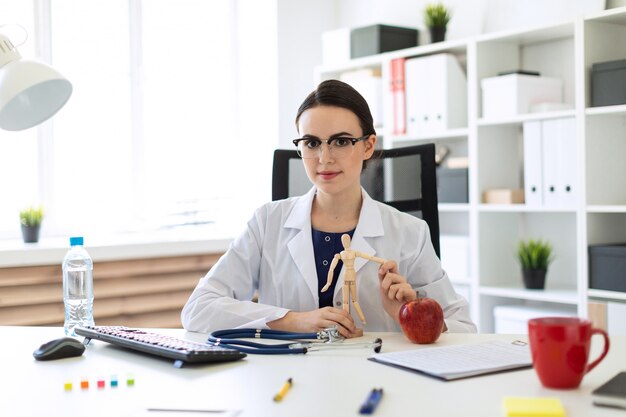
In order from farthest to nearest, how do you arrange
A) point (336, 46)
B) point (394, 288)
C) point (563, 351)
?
point (336, 46) → point (394, 288) → point (563, 351)

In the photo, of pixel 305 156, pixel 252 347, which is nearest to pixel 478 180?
pixel 305 156

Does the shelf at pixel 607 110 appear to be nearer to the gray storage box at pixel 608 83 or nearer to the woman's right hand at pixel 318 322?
the gray storage box at pixel 608 83

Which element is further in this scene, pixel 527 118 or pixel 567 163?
pixel 527 118

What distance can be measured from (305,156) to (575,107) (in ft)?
5.77

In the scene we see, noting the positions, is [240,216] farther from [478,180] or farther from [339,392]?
[339,392]

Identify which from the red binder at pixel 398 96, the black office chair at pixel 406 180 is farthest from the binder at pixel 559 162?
the black office chair at pixel 406 180

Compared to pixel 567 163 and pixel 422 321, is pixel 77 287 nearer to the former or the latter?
pixel 422 321

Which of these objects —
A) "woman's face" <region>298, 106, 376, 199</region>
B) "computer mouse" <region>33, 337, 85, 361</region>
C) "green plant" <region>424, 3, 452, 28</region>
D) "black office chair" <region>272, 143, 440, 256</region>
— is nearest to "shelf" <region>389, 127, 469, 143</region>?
"green plant" <region>424, 3, 452, 28</region>

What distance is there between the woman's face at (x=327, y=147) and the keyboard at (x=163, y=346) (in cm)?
55

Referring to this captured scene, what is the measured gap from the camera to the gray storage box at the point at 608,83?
3.02m

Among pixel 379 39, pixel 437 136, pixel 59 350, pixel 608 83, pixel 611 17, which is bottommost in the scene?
pixel 59 350

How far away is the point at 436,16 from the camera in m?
3.82

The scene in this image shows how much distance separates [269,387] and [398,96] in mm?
2806

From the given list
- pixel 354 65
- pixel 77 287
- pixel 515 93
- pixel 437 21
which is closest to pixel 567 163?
pixel 515 93
